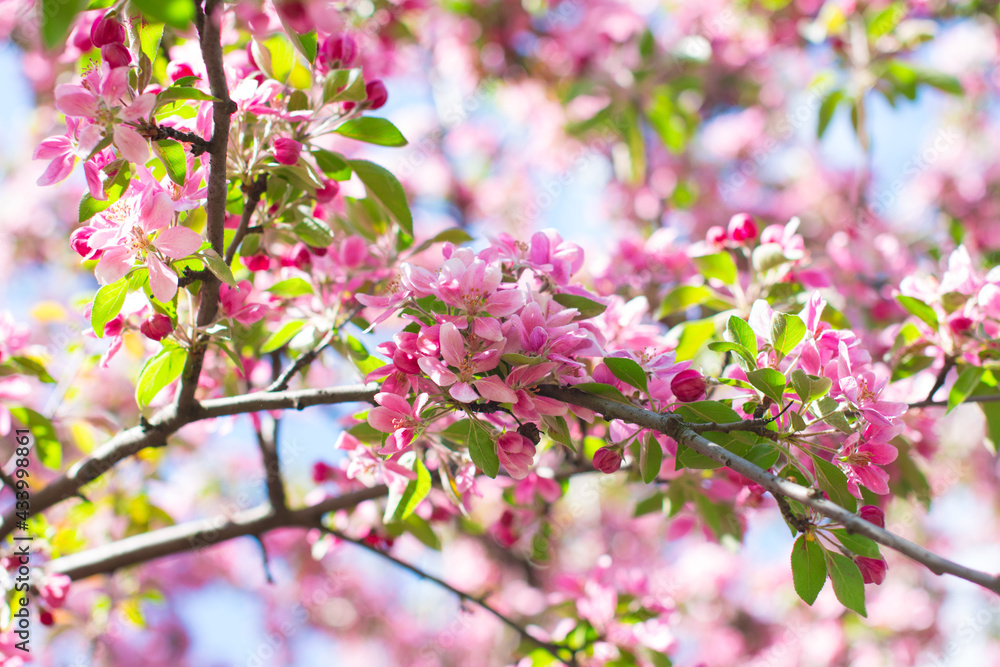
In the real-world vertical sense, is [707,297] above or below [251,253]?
below

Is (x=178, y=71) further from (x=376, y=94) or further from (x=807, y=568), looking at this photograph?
(x=807, y=568)

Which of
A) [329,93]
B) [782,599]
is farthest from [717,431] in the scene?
[782,599]

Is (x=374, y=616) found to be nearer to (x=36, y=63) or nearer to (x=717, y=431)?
(x=36, y=63)

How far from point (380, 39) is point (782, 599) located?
3.64 meters

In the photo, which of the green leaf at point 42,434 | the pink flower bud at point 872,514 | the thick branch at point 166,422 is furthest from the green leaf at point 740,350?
the green leaf at point 42,434

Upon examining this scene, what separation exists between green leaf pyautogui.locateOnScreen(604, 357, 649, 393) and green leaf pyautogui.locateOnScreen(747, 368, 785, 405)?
0.51 feet

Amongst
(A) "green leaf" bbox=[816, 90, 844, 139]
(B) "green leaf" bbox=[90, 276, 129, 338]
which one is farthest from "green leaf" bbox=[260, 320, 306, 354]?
(A) "green leaf" bbox=[816, 90, 844, 139]

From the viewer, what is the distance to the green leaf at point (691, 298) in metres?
1.74

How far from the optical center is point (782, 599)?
3.89m

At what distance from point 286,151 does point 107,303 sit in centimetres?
37

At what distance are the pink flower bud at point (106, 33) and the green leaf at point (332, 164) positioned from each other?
1.14 feet

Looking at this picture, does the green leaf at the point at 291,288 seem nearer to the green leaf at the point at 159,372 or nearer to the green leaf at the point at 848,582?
the green leaf at the point at 159,372

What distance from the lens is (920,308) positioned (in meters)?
1.49

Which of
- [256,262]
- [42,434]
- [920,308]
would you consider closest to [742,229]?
[920,308]
